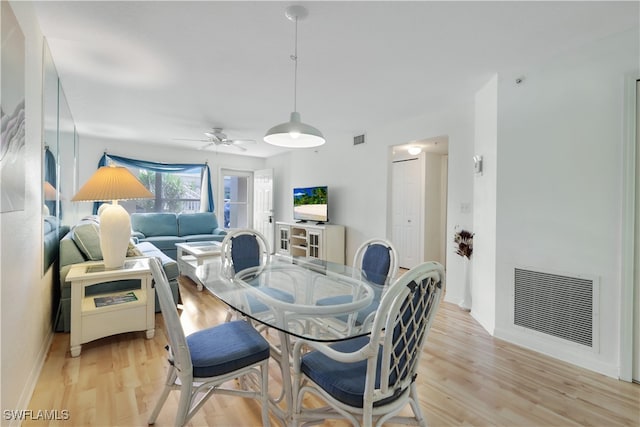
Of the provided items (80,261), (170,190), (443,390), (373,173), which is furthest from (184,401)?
(170,190)

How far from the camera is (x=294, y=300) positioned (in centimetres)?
181

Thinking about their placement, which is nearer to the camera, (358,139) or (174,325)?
(174,325)

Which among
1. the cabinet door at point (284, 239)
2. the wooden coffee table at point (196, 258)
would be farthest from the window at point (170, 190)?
the wooden coffee table at point (196, 258)

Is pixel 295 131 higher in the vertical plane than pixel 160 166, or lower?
lower

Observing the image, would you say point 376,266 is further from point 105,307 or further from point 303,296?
point 105,307

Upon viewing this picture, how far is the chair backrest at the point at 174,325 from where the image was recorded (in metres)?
1.26

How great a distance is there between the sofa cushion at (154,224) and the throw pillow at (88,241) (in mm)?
2604

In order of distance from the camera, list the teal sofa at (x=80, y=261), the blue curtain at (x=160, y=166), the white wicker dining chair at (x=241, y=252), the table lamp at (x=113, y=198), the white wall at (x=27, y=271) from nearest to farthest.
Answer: the white wall at (x=27, y=271), the table lamp at (x=113, y=198), the teal sofa at (x=80, y=261), the white wicker dining chair at (x=241, y=252), the blue curtain at (x=160, y=166)

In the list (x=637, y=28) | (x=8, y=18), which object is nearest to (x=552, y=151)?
(x=637, y=28)

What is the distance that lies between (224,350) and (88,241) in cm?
221

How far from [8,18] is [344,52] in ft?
6.16

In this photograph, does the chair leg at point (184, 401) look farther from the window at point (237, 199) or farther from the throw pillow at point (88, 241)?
the window at point (237, 199)

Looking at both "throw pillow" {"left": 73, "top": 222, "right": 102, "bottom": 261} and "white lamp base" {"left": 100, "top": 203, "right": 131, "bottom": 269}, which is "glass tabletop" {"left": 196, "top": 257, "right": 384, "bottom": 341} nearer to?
"white lamp base" {"left": 100, "top": 203, "right": 131, "bottom": 269}

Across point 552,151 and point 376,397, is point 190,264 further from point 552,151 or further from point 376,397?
point 552,151
